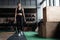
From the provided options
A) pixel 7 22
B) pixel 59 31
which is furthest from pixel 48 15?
pixel 7 22

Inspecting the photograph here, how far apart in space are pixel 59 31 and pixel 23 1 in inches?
305

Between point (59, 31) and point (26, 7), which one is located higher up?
point (26, 7)

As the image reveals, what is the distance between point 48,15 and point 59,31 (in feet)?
2.55

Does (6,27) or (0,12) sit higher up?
(0,12)

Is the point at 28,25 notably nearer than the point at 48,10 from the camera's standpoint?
No

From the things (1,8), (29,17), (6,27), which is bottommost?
(6,27)

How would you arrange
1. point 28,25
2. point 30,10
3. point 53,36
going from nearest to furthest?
point 53,36
point 28,25
point 30,10

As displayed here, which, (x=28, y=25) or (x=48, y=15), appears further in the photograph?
(x=28, y=25)

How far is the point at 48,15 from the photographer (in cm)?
561

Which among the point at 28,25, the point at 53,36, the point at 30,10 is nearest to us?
the point at 53,36

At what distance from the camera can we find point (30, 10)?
43.1 feet

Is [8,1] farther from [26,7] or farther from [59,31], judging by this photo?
[59,31]

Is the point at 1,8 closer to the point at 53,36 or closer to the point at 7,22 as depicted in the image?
the point at 7,22

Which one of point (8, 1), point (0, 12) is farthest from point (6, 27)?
point (8, 1)
